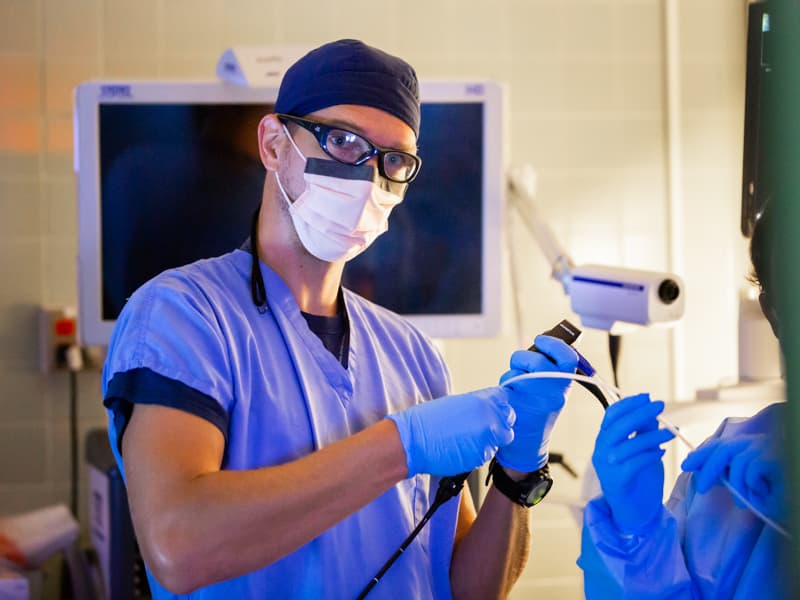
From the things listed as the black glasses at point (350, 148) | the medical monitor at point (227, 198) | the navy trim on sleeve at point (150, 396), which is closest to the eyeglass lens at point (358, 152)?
the black glasses at point (350, 148)

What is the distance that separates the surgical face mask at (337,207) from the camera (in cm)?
111

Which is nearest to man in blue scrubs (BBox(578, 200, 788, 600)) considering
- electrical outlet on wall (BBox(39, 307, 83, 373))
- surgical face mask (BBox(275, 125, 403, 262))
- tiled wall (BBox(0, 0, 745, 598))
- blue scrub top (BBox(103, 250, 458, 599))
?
blue scrub top (BBox(103, 250, 458, 599))

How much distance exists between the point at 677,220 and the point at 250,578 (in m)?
1.77

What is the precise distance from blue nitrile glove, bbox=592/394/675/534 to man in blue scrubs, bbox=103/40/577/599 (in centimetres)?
11

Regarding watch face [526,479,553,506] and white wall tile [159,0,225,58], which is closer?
watch face [526,479,553,506]

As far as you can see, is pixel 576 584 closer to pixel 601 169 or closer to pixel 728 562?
pixel 601 169

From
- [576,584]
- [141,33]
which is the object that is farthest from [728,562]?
[141,33]

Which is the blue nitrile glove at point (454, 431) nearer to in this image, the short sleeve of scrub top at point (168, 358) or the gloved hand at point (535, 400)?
the gloved hand at point (535, 400)

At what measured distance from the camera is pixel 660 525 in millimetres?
924

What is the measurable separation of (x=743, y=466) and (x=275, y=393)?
0.54 meters

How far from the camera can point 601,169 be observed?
2.42 m

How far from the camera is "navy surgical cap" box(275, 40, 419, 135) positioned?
1.07m

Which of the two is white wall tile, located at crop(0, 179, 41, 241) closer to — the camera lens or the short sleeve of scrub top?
the short sleeve of scrub top

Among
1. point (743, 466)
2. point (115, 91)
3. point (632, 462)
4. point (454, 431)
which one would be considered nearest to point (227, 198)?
point (115, 91)
